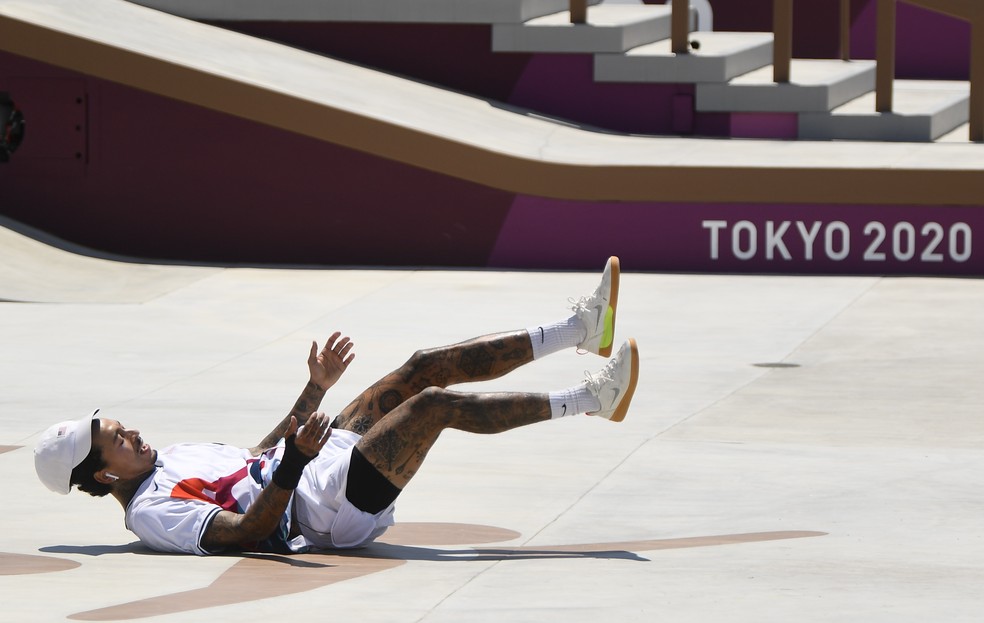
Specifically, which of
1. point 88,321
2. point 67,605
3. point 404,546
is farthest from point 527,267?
point 67,605

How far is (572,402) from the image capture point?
6.84 metres

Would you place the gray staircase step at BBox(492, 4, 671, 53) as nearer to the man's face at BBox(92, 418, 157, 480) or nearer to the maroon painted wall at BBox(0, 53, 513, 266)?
the maroon painted wall at BBox(0, 53, 513, 266)

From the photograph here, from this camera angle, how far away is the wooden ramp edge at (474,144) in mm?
14438

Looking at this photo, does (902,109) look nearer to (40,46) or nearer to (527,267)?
(527,267)

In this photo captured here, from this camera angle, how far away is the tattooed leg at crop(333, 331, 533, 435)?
24.2 feet

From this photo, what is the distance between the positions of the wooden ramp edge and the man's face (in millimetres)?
8384

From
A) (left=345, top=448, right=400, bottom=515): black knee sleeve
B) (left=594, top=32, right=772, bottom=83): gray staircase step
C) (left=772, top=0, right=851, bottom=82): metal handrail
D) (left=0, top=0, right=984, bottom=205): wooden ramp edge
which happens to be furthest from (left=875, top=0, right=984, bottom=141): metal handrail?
(left=345, top=448, right=400, bottom=515): black knee sleeve

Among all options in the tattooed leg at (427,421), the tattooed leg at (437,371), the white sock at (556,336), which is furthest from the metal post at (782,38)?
the tattooed leg at (427,421)

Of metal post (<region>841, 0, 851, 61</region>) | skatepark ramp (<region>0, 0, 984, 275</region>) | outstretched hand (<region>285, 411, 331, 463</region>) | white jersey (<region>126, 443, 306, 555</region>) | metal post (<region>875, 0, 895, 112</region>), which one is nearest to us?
outstretched hand (<region>285, 411, 331, 463</region>)

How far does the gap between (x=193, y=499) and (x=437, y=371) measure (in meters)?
1.19

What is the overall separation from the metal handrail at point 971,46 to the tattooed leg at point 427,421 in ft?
31.5

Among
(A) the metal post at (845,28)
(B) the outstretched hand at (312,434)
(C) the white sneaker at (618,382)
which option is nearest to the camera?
(B) the outstretched hand at (312,434)

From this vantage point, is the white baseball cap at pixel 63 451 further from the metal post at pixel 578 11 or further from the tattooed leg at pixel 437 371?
the metal post at pixel 578 11

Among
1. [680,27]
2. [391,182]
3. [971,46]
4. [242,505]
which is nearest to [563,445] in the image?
[242,505]
